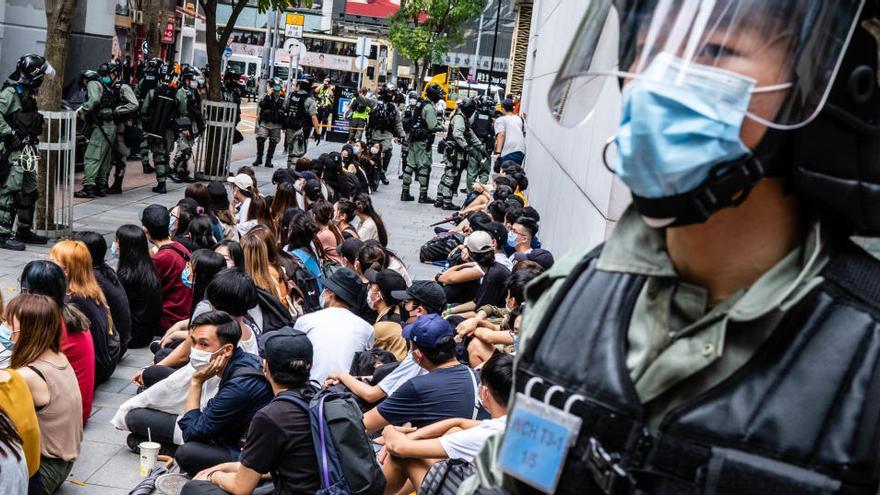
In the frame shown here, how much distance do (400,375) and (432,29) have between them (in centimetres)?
5291

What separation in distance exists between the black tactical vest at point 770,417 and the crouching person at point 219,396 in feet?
14.9

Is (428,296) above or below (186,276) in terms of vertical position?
above

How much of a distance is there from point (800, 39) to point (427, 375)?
15.3 ft

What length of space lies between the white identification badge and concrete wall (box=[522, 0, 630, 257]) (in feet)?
1.93

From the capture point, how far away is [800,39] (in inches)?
63.1

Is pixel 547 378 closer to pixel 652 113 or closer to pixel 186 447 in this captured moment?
pixel 652 113

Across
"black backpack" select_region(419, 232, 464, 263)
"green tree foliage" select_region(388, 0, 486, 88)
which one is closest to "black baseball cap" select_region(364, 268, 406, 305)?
"black backpack" select_region(419, 232, 464, 263)

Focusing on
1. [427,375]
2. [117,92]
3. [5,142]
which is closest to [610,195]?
[427,375]

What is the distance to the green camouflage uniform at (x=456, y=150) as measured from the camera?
20.5 meters

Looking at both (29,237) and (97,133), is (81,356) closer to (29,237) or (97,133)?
(29,237)

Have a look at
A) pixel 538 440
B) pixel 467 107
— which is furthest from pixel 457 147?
pixel 538 440

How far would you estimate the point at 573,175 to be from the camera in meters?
10.4

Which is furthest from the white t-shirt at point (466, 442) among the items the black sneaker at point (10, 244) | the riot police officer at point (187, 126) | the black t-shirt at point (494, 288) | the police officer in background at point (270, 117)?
the police officer in background at point (270, 117)

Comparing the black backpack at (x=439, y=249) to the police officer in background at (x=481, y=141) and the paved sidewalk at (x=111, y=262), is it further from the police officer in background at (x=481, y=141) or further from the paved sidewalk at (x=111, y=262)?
the police officer in background at (x=481, y=141)
